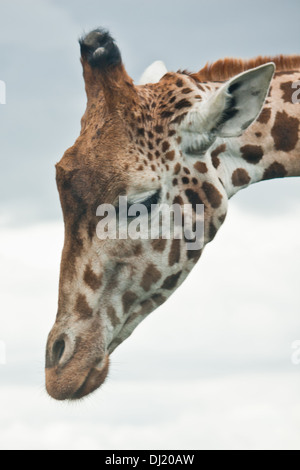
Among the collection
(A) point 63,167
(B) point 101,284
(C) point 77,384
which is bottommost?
(C) point 77,384

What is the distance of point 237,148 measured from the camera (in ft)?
18.3

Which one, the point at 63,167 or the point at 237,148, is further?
the point at 237,148

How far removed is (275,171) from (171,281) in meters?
1.39

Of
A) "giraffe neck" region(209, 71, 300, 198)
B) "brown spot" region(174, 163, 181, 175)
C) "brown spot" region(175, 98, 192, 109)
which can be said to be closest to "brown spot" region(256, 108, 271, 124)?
"giraffe neck" region(209, 71, 300, 198)

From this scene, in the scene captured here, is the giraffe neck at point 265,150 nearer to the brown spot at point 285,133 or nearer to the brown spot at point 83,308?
the brown spot at point 285,133

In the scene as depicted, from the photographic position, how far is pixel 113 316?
17.4 ft

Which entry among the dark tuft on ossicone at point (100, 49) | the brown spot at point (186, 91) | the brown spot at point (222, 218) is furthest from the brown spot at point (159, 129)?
the brown spot at point (222, 218)

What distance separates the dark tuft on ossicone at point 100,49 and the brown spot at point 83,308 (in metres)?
2.01

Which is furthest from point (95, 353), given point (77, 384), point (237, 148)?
point (237, 148)

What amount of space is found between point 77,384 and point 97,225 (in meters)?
1.29

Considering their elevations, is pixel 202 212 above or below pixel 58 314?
above

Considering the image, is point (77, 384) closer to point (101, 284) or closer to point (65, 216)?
point (101, 284)

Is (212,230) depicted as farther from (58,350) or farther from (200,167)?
(58,350)

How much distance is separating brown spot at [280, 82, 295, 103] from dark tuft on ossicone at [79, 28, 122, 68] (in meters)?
1.53
